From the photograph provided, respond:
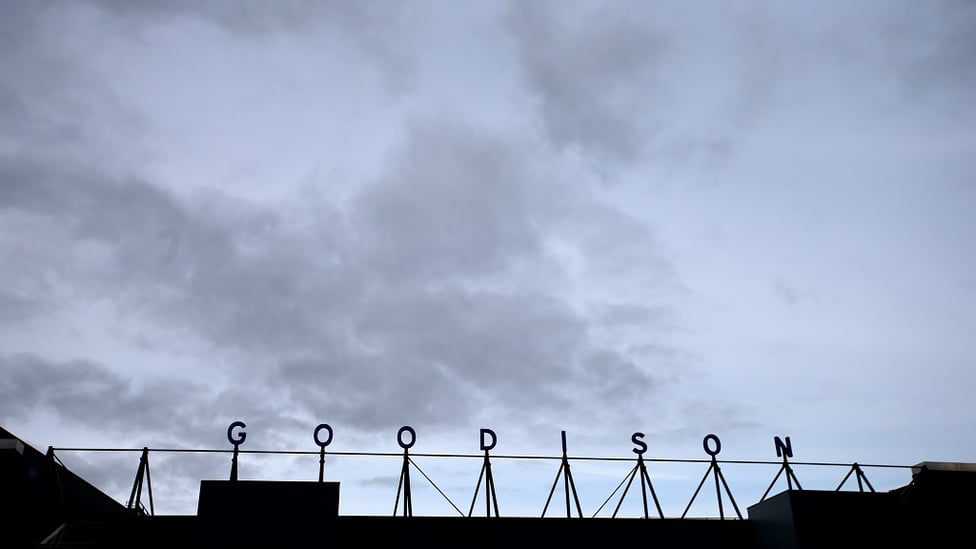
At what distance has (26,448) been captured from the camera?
2781cm

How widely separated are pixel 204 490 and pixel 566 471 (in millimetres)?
14683

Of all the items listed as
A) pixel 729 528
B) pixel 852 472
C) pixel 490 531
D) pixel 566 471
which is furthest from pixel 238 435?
pixel 852 472

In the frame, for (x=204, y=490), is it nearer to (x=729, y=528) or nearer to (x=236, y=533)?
(x=236, y=533)

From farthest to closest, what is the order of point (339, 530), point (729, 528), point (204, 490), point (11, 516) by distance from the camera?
1. point (729, 528)
2. point (339, 530)
3. point (204, 490)
4. point (11, 516)

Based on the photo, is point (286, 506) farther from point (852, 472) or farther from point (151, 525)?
point (852, 472)

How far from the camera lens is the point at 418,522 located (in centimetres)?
3045

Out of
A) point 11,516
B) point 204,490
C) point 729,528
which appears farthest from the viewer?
point 729,528

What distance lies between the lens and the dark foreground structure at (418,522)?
27.3 meters

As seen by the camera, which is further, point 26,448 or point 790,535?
point 790,535

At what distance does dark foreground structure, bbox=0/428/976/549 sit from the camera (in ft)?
89.7

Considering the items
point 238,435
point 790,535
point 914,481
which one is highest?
point 238,435

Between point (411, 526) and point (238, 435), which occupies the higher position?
point (238, 435)

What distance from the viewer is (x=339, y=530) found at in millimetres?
29891

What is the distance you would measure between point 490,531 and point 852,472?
53.8 feet
